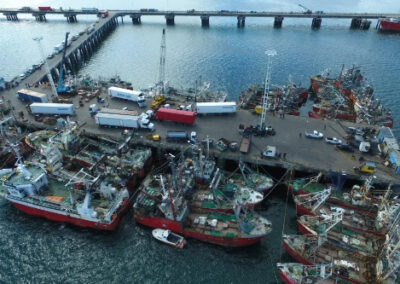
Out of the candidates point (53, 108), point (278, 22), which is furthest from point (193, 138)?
point (278, 22)

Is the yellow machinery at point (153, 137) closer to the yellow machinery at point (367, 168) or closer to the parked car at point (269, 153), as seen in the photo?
the parked car at point (269, 153)

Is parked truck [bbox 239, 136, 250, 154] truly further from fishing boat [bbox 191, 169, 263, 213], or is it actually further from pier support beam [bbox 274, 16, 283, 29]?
pier support beam [bbox 274, 16, 283, 29]

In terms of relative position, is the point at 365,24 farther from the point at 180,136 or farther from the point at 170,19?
the point at 180,136

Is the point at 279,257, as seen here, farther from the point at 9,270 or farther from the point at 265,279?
the point at 9,270

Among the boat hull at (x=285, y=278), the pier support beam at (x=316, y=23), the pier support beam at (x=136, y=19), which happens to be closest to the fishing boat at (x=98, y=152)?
the boat hull at (x=285, y=278)

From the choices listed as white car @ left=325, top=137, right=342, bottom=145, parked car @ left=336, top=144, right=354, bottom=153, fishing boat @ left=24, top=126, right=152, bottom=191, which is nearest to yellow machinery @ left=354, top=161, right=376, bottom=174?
parked car @ left=336, top=144, right=354, bottom=153

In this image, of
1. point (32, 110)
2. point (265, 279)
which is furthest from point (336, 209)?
point (32, 110)
